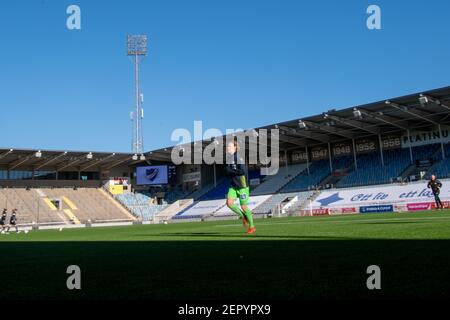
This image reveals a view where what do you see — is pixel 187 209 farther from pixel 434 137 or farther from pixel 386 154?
pixel 434 137

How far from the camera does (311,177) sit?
5106 centimetres

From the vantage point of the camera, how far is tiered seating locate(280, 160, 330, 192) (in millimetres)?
49744

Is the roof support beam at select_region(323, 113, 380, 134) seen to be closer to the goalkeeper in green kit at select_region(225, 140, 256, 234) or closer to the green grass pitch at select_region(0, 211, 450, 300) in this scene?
the goalkeeper in green kit at select_region(225, 140, 256, 234)

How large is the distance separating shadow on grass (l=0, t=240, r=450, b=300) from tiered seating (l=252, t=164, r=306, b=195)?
1830 inches

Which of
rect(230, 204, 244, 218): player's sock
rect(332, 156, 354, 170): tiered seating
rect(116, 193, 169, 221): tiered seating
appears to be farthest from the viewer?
rect(116, 193, 169, 221): tiered seating

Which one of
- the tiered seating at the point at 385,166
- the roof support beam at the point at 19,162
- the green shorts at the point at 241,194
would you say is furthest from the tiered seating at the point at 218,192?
the green shorts at the point at 241,194

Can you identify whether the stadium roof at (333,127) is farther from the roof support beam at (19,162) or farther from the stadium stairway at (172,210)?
the stadium stairway at (172,210)

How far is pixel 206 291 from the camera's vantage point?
11.7 feet

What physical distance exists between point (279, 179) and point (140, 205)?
1841 centimetres

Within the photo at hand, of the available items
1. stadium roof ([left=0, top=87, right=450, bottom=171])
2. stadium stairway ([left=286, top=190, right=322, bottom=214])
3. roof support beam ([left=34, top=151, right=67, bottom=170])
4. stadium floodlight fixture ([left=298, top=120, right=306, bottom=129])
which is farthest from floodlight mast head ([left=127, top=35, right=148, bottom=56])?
stadium stairway ([left=286, top=190, right=322, bottom=214])

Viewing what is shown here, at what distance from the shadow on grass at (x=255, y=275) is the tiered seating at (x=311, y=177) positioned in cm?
4384

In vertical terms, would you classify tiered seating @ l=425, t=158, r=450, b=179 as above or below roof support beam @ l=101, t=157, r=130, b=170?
below

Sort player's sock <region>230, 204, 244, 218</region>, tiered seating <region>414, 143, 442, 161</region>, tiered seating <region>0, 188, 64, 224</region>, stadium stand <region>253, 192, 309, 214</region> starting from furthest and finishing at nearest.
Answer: tiered seating <region>0, 188, 64, 224</region>, stadium stand <region>253, 192, 309, 214</region>, tiered seating <region>414, 143, 442, 161</region>, player's sock <region>230, 204, 244, 218</region>
